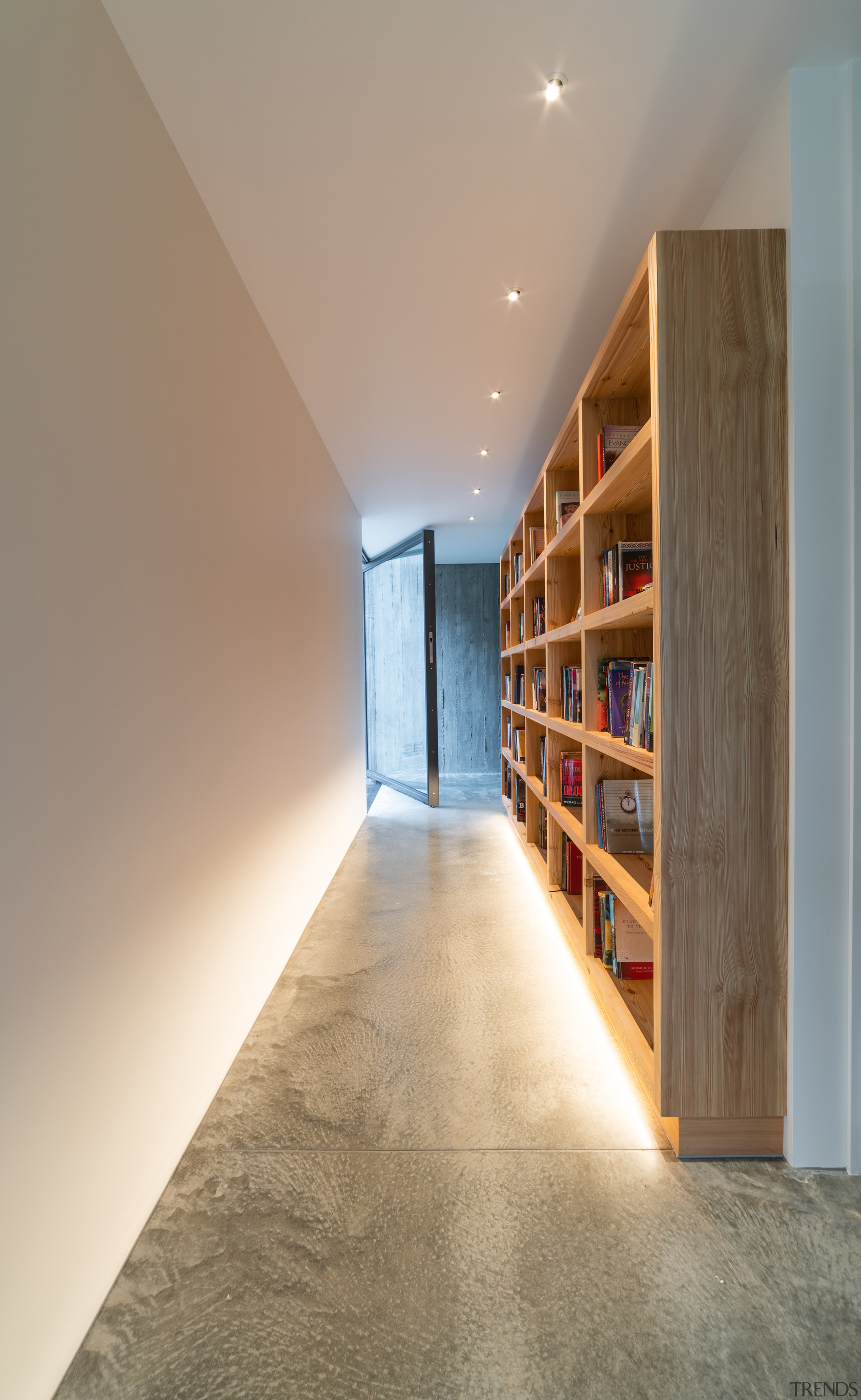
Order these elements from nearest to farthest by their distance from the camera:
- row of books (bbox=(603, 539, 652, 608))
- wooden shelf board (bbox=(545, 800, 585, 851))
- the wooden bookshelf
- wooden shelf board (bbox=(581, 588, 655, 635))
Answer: the wooden bookshelf < wooden shelf board (bbox=(581, 588, 655, 635)) < row of books (bbox=(603, 539, 652, 608)) < wooden shelf board (bbox=(545, 800, 585, 851))

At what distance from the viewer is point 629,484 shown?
6.53 ft

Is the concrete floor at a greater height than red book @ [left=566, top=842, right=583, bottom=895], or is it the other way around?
red book @ [left=566, top=842, right=583, bottom=895]

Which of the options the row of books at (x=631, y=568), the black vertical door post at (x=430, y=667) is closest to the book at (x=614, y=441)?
the row of books at (x=631, y=568)

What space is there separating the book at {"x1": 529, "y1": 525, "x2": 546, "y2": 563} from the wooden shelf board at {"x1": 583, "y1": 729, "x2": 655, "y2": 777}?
5.35 ft

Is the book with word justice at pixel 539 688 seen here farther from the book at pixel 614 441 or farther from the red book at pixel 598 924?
the book at pixel 614 441

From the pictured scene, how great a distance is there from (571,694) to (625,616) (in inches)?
47.1

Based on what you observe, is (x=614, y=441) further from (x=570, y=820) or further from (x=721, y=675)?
(x=570, y=820)

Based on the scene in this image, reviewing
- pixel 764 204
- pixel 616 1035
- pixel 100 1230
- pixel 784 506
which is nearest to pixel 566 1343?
pixel 100 1230

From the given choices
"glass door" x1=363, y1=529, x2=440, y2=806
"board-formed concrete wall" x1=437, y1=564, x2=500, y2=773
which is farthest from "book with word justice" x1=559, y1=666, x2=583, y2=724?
"board-formed concrete wall" x1=437, y1=564, x2=500, y2=773

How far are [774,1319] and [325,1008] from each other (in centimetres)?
151

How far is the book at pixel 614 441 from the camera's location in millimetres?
2215

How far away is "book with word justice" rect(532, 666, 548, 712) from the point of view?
3.91 m

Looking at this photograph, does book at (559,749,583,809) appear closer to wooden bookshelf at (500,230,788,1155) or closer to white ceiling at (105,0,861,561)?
wooden bookshelf at (500,230,788,1155)
